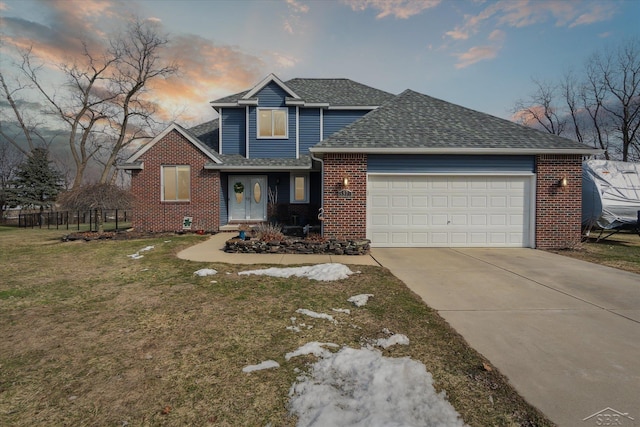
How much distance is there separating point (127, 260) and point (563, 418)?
925 cm

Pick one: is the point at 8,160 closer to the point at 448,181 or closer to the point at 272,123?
the point at 272,123

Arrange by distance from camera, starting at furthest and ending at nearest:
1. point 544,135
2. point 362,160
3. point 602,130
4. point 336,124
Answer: point 602,130 < point 336,124 < point 544,135 < point 362,160

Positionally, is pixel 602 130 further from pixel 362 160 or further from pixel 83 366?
pixel 83 366

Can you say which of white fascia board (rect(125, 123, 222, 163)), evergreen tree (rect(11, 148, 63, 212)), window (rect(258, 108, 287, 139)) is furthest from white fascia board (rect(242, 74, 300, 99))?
evergreen tree (rect(11, 148, 63, 212))

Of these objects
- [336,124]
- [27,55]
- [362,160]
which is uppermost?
[27,55]

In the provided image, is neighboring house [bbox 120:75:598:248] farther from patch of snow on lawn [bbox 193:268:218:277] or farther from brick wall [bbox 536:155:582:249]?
patch of snow on lawn [bbox 193:268:218:277]

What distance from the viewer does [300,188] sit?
14.9 m

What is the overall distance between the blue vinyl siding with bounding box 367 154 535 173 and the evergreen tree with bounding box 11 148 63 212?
30.3 m

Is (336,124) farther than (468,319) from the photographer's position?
Yes

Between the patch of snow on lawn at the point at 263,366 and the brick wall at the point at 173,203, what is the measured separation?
11.5 metres

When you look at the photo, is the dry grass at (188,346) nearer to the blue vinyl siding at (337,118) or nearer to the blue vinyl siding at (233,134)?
the blue vinyl siding at (233,134)

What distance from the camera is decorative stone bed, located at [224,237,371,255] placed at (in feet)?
28.9

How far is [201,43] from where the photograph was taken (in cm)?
1647

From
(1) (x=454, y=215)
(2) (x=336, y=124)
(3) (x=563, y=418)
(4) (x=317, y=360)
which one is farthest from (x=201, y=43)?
(3) (x=563, y=418)
